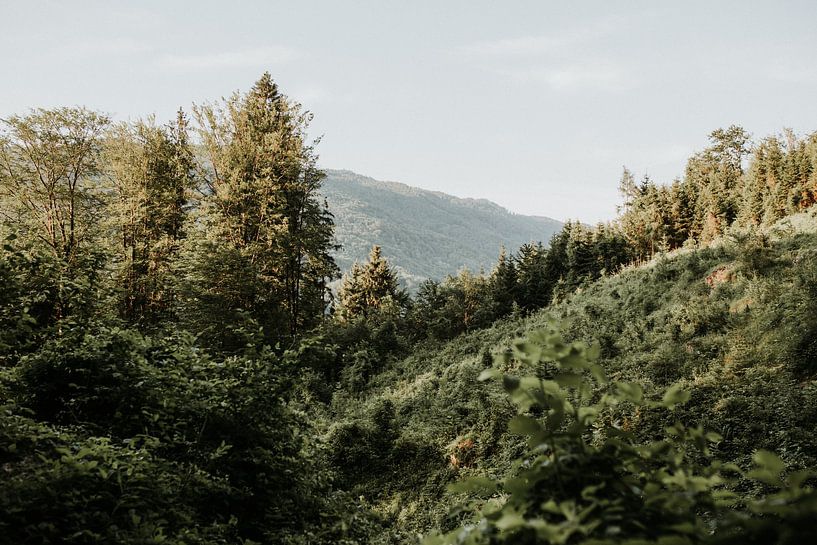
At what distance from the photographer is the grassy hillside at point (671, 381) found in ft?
29.4

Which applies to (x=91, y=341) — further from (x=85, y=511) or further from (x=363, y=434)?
(x=363, y=434)

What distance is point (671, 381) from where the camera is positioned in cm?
1105

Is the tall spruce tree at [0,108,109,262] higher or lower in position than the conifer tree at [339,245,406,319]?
higher

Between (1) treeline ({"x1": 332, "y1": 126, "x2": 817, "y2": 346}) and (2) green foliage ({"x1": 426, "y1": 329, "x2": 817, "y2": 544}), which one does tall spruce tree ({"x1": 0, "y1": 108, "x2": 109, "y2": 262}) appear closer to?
(2) green foliage ({"x1": 426, "y1": 329, "x2": 817, "y2": 544})

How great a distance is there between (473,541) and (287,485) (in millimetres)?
3527

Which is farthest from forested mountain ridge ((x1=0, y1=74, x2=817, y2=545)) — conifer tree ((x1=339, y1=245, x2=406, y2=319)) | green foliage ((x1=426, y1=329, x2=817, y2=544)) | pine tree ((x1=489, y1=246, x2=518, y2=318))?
conifer tree ((x1=339, y1=245, x2=406, y2=319))

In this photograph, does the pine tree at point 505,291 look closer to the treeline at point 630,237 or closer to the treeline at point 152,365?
the treeline at point 630,237

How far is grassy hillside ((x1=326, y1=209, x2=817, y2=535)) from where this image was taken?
8.97 metres

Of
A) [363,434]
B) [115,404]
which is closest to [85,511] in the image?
[115,404]

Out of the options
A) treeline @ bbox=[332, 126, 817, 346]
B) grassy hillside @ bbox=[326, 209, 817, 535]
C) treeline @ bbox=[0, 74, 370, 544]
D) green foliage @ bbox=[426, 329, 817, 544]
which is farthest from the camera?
treeline @ bbox=[332, 126, 817, 346]

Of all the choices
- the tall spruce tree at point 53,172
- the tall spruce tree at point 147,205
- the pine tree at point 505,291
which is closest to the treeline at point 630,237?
the pine tree at point 505,291

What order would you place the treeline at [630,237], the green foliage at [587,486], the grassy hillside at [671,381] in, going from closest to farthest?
the green foliage at [587,486] → the grassy hillside at [671,381] → the treeline at [630,237]

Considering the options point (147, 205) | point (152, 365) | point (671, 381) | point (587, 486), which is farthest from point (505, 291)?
point (587, 486)

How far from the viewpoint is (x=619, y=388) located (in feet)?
5.48
